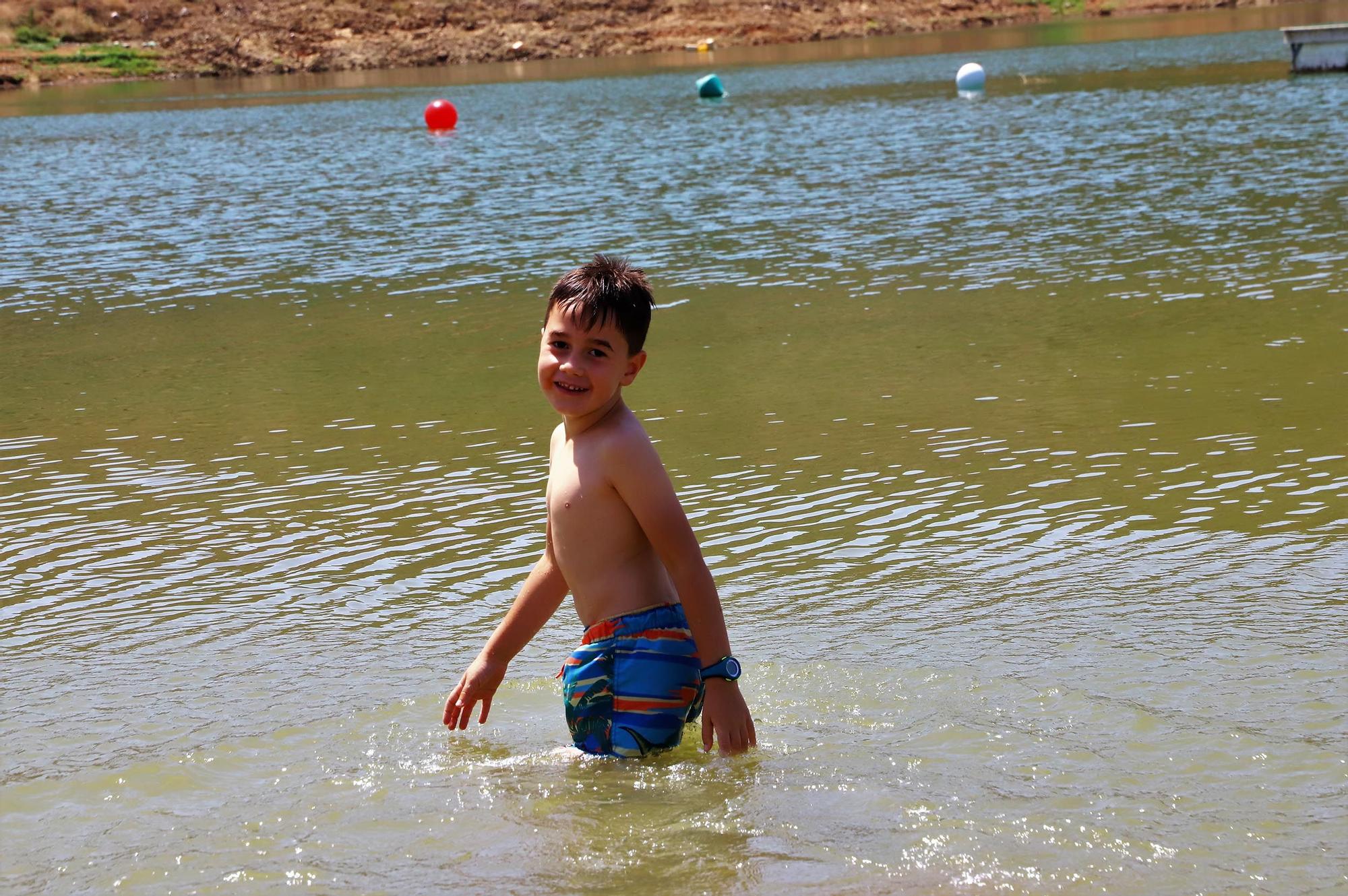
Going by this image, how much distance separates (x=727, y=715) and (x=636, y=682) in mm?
239

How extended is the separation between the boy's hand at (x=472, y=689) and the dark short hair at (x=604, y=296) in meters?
0.86

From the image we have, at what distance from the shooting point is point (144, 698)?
443 centimetres

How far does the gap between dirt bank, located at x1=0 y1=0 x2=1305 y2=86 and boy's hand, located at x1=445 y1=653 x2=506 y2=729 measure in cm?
5467

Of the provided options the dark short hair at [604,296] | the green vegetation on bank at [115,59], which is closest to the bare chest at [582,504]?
the dark short hair at [604,296]

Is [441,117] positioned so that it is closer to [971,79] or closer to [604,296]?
[971,79]

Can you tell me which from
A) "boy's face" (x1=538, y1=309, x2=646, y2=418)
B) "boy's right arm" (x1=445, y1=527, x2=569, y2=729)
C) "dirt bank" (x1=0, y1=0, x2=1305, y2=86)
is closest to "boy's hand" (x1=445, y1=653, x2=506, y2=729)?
"boy's right arm" (x1=445, y1=527, x2=569, y2=729)

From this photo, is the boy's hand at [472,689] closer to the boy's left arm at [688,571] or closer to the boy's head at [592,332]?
the boy's left arm at [688,571]

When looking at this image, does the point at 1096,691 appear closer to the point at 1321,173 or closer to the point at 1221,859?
the point at 1221,859

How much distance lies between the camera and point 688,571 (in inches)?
132

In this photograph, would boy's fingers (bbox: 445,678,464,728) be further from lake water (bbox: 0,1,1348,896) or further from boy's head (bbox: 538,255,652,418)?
boy's head (bbox: 538,255,652,418)

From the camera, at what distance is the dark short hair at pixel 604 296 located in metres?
3.41

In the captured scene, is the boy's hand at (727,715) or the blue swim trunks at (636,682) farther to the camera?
the blue swim trunks at (636,682)

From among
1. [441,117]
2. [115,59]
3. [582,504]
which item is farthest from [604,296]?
[115,59]

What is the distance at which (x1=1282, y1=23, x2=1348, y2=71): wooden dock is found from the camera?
29.7 meters
